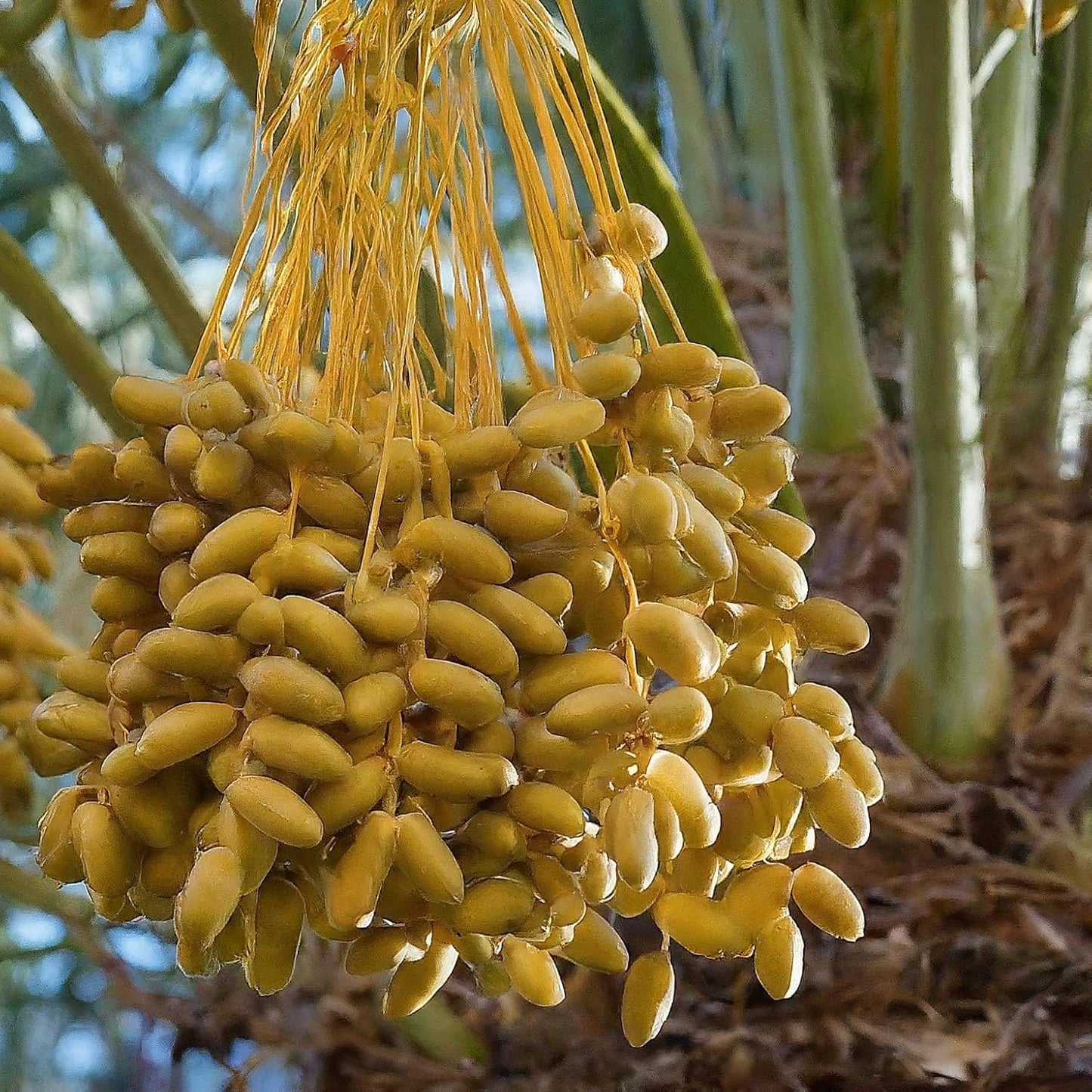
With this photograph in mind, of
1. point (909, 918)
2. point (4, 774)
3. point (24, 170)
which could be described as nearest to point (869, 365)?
point (909, 918)

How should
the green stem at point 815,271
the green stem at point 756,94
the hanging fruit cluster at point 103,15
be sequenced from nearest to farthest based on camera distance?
the hanging fruit cluster at point 103,15
the green stem at point 815,271
the green stem at point 756,94

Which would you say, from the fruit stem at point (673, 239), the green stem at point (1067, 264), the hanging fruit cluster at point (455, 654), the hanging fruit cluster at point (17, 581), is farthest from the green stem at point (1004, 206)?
the hanging fruit cluster at point (17, 581)

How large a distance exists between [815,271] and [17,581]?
0.56 metres

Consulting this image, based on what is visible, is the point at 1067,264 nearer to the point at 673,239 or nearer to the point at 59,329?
the point at 673,239

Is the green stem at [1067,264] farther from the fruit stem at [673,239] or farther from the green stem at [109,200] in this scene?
the green stem at [109,200]

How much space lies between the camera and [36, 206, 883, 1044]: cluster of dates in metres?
0.35

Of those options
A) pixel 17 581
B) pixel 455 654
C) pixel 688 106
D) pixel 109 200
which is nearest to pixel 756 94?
pixel 688 106

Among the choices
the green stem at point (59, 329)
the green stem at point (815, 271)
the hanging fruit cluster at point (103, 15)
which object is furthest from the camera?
the green stem at point (815, 271)

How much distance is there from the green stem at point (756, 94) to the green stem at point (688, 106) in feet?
0.12

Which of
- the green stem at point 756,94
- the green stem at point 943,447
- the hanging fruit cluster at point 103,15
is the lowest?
the green stem at point 943,447

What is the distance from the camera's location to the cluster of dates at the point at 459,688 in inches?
14.0

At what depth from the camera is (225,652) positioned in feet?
1.18

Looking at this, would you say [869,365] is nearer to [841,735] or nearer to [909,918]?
[909,918]

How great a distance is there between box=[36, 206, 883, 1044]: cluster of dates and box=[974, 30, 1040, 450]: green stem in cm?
52
